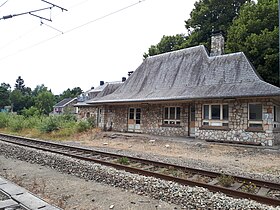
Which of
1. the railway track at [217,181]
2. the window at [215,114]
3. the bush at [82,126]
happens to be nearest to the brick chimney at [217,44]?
the window at [215,114]

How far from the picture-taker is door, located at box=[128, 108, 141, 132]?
19.4 meters

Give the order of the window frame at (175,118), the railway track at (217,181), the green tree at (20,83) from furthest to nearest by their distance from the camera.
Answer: the green tree at (20,83), the window frame at (175,118), the railway track at (217,181)

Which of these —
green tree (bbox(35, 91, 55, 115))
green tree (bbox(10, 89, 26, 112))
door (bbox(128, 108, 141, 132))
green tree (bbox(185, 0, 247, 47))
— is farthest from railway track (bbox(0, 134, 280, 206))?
green tree (bbox(10, 89, 26, 112))

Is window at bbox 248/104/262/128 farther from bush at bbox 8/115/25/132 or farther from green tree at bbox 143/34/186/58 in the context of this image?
bush at bbox 8/115/25/132

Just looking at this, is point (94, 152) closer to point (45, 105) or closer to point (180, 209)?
point (180, 209)

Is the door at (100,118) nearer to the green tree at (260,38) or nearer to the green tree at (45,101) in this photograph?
the green tree at (260,38)

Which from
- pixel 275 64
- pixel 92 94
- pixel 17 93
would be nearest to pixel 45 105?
pixel 17 93

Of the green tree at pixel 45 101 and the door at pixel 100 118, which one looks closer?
the door at pixel 100 118

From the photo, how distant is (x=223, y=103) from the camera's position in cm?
1462

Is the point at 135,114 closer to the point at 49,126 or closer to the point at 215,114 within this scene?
the point at 215,114

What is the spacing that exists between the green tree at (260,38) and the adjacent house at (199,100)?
3.37 metres

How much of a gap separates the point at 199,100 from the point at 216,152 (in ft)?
13.1

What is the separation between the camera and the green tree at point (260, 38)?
62.5ft

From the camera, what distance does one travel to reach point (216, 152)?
12.0 meters
